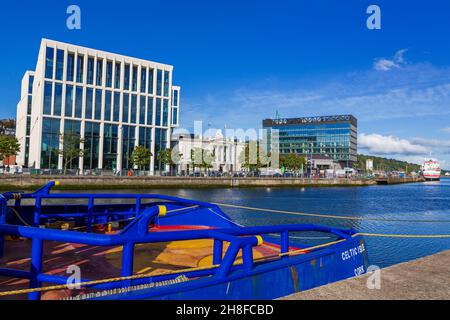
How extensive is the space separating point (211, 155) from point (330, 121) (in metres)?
91.8

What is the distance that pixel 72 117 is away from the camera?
6406 cm

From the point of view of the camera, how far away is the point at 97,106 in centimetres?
6731

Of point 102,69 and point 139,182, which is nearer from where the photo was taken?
point 139,182

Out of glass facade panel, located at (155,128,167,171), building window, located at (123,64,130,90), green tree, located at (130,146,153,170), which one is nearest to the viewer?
green tree, located at (130,146,153,170)

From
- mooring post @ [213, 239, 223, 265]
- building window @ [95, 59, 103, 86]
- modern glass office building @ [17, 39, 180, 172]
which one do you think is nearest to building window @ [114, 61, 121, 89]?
modern glass office building @ [17, 39, 180, 172]

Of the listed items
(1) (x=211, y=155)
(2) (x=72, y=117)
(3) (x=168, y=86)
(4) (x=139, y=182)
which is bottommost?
(4) (x=139, y=182)

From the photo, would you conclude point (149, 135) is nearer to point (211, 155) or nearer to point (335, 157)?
point (211, 155)

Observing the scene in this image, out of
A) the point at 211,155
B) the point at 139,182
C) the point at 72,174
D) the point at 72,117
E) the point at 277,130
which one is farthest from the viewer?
the point at 277,130

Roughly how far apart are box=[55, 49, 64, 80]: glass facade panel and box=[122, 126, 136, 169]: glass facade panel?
14.9 meters

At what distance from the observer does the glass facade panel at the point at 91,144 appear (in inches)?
2591

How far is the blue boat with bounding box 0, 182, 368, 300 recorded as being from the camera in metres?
3.79

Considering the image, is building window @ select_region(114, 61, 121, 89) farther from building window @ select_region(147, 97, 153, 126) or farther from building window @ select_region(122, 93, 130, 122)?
building window @ select_region(147, 97, 153, 126)
